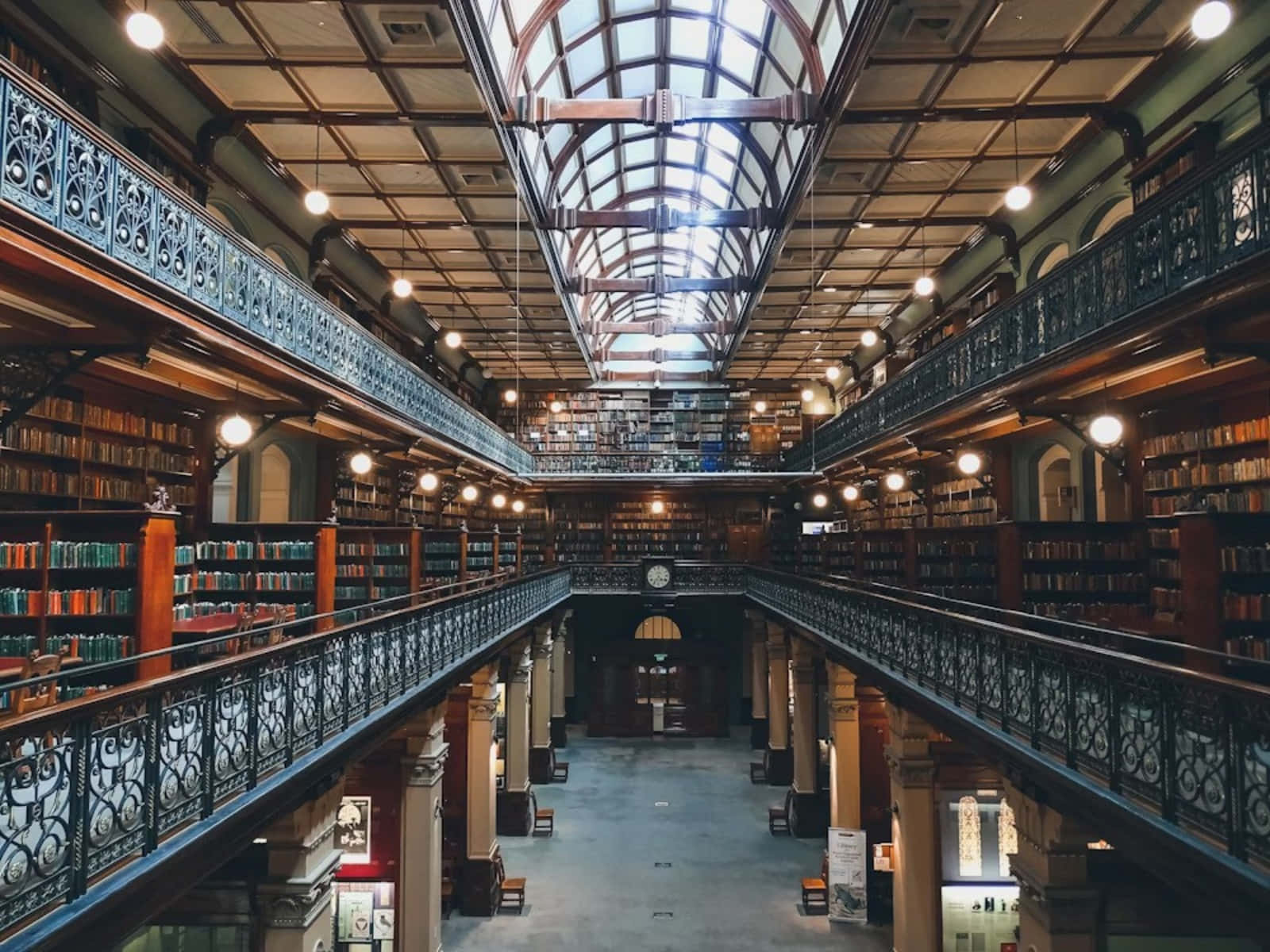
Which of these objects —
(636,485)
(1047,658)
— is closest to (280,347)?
(1047,658)

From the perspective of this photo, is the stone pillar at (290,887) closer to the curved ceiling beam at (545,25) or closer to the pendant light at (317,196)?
the pendant light at (317,196)

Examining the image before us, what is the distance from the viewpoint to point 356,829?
823 centimetres

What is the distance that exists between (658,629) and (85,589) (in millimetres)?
15555

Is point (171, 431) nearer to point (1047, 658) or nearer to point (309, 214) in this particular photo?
point (309, 214)

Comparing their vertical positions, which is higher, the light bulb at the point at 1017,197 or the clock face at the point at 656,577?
the light bulb at the point at 1017,197

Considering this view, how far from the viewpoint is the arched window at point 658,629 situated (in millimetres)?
20250

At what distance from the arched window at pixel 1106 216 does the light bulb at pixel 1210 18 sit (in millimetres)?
3290

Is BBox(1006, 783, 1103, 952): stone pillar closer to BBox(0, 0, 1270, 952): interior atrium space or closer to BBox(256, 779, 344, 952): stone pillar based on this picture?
BBox(0, 0, 1270, 952): interior atrium space

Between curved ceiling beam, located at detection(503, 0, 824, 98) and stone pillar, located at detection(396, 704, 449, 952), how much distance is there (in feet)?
20.8

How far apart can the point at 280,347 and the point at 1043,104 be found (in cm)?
684

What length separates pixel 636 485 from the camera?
18.0 m

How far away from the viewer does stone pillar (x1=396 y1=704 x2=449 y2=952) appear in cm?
770

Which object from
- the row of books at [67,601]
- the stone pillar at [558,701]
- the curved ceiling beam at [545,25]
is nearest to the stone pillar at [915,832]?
the row of books at [67,601]

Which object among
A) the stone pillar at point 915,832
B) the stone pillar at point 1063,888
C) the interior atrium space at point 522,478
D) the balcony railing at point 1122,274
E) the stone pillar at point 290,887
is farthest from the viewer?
the stone pillar at point 915,832
